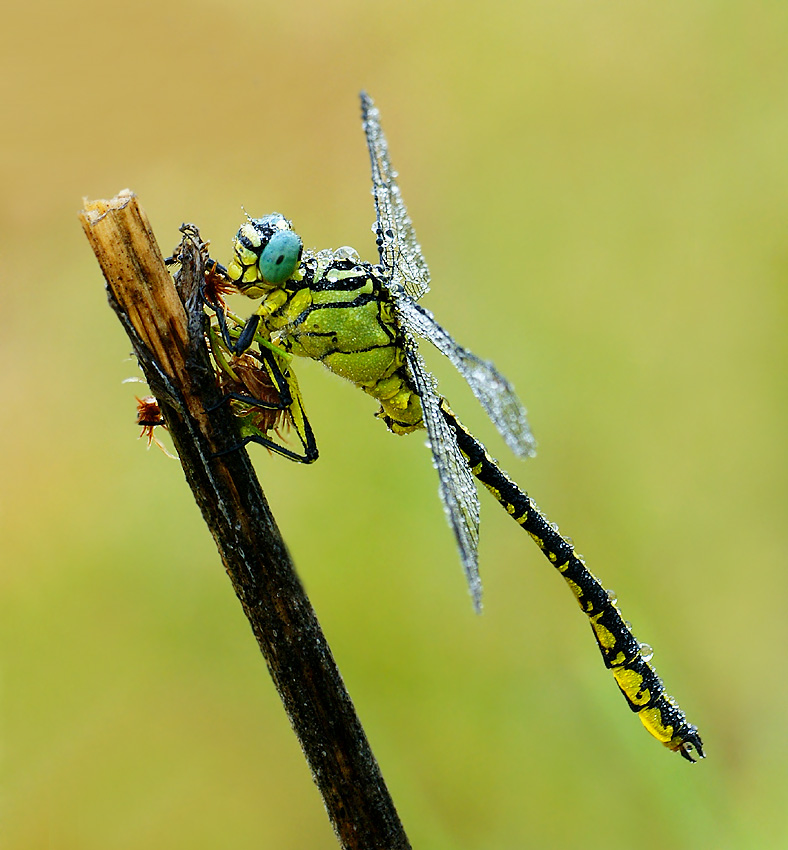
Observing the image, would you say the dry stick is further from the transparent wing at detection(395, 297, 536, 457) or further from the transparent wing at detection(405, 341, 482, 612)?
the transparent wing at detection(395, 297, 536, 457)

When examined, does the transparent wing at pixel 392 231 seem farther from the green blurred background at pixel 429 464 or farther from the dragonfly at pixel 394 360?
the green blurred background at pixel 429 464

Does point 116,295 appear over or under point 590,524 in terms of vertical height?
over

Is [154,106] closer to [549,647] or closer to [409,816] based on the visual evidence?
[549,647]

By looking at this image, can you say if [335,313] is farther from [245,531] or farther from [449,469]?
[245,531]

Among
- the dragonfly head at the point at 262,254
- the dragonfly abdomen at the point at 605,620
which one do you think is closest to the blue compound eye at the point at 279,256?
the dragonfly head at the point at 262,254

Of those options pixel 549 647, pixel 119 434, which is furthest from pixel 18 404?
pixel 549 647

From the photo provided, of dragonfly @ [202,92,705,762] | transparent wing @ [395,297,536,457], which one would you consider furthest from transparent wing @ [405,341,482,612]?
transparent wing @ [395,297,536,457]

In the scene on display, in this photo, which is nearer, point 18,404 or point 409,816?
point 409,816

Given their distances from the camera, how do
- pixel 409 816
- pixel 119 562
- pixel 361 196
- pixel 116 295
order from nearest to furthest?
pixel 116 295, pixel 409 816, pixel 119 562, pixel 361 196

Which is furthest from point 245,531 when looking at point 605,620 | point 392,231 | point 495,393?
point 605,620
